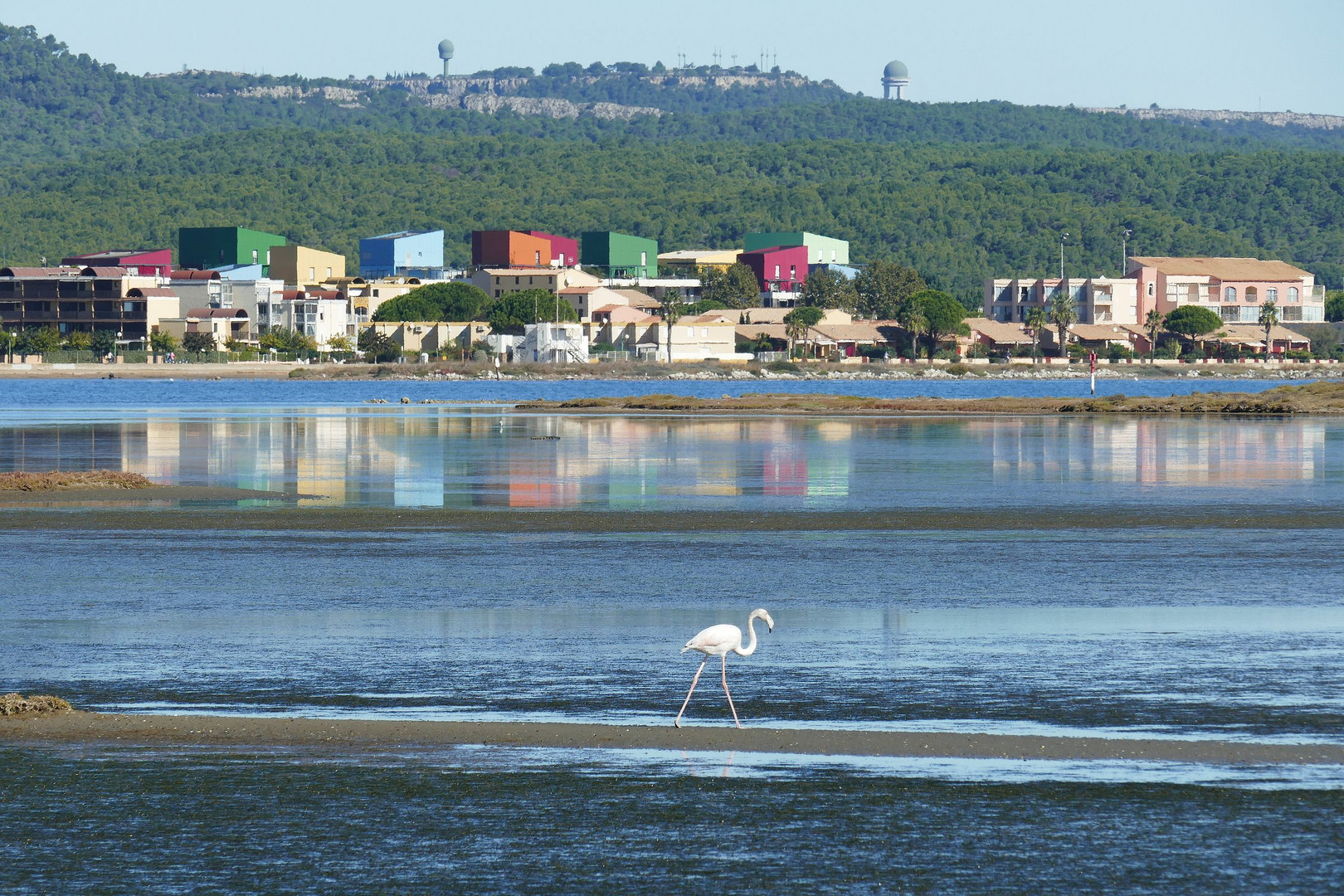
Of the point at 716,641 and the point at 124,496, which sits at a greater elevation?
the point at 716,641

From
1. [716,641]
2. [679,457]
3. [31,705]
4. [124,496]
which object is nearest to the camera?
[716,641]

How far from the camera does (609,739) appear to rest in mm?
13078

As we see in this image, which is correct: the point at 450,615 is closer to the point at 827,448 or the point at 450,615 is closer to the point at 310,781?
the point at 310,781

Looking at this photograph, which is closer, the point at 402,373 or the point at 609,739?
the point at 609,739

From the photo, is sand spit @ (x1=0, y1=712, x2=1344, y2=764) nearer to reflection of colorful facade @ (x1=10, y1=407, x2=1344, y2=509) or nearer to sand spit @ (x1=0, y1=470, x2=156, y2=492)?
reflection of colorful facade @ (x1=10, y1=407, x2=1344, y2=509)

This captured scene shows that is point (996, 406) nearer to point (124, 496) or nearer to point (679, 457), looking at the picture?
point (679, 457)

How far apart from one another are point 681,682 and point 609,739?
247 cm

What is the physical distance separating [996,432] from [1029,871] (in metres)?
61.3

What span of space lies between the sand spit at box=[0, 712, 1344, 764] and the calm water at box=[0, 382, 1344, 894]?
0.34 metres

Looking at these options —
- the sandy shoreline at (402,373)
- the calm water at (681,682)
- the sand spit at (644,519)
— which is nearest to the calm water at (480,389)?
the sandy shoreline at (402,373)

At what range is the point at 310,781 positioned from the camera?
1179 centimetres

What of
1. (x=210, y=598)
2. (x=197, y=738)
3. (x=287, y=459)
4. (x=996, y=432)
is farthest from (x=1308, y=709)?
(x=996, y=432)

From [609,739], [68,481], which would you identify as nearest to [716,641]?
[609,739]

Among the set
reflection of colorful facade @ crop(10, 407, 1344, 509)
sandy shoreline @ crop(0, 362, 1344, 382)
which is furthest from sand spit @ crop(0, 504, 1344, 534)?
sandy shoreline @ crop(0, 362, 1344, 382)
